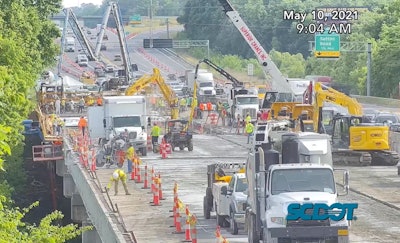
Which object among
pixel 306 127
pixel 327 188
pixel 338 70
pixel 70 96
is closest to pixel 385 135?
pixel 306 127

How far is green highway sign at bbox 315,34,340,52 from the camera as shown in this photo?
307 ft

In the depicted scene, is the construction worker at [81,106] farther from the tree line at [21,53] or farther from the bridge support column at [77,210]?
the bridge support column at [77,210]

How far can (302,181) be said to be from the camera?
24.0 m

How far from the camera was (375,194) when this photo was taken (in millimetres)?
39469

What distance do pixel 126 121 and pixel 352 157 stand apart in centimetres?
1234

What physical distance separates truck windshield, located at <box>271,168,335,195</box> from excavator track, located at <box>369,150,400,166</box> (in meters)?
24.8

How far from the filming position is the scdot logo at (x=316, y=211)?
23.2 meters

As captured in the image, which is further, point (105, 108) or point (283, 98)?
point (283, 98)

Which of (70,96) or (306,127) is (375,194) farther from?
(70,96)

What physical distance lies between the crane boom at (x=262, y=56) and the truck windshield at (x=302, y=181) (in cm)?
3419

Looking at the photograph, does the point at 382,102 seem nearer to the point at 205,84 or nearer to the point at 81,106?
the point at 205,84

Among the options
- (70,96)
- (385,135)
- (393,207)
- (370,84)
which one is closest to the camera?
(393,207)

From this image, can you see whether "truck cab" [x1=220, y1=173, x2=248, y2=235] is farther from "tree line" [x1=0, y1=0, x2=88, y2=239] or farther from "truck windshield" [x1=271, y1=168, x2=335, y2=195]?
"tree line" [x1=0, y1=0, x2=88, y2=239]

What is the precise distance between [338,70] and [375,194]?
258 feet
